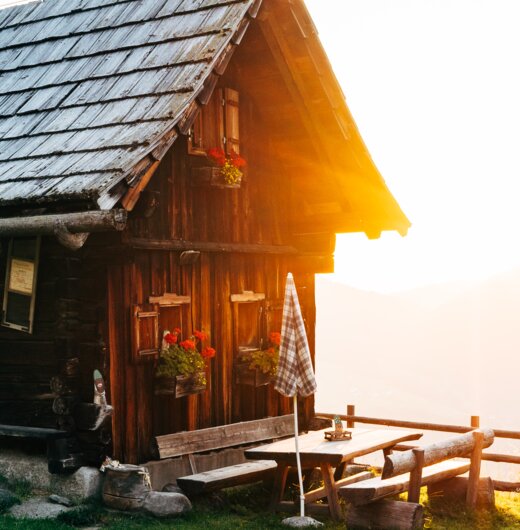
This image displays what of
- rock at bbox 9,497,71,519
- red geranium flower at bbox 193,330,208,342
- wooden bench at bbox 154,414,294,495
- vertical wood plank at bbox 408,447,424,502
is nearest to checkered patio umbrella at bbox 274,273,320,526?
wooden bench at bbox 154,414,294,495

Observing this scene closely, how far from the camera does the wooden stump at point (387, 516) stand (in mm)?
9531

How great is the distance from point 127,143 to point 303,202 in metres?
4.25

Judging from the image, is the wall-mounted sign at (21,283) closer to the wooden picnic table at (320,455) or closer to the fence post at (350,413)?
the wooden picnic table at (320,455)

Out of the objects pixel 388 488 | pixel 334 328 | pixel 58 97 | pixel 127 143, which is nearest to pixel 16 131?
pixel 58 97

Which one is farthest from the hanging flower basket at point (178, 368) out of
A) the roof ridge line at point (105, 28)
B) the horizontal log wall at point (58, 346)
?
the roof ridge line at point (105, 28)

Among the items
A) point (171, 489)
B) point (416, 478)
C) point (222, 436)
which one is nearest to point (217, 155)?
point (222, 436)

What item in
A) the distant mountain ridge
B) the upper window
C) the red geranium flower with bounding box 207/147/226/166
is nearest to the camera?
the red geranium flower with bounding box 207/147/226/166

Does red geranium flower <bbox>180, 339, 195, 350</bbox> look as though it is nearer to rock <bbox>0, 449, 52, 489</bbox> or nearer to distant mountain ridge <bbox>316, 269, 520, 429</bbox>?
rock <bbox>0, 449, 52, 489</bbox>

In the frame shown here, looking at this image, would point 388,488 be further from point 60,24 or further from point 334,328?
point 334,328

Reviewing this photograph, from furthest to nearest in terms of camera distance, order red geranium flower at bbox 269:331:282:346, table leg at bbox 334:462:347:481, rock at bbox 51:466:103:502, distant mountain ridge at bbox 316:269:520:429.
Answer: distant mountain ridge at bbox 316:269:520:429, red geranium flower at bbox 269:331:282:346, table leg at bbox 334:462:347:481, rock at bbox 51:466:103:502

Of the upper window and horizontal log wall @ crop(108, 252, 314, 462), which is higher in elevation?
the upper window

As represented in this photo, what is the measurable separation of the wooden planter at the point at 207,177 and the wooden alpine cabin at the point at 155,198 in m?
0.02

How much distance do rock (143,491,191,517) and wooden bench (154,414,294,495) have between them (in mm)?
296

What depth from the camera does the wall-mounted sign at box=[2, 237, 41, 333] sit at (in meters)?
10.5
